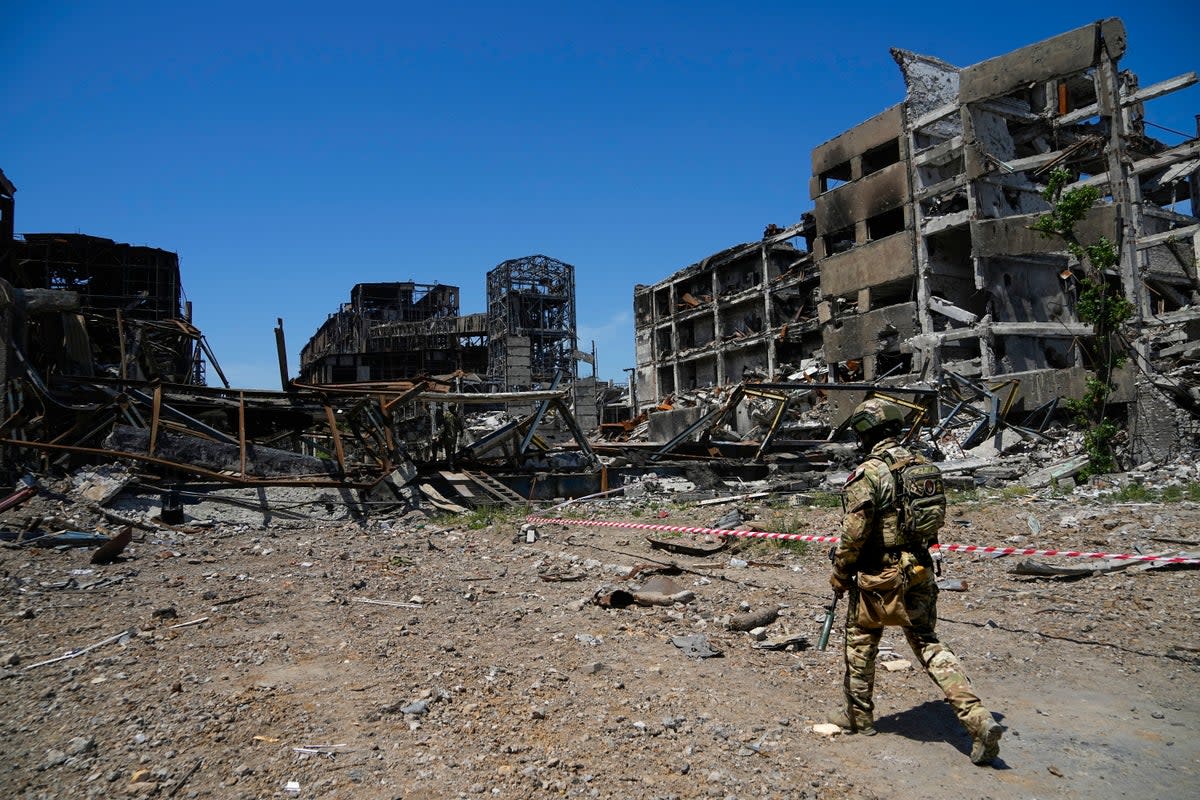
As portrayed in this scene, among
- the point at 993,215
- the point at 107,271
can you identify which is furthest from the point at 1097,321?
the point at 107,271

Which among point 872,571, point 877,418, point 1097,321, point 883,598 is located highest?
point 1097,321

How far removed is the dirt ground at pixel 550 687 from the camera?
115 inches

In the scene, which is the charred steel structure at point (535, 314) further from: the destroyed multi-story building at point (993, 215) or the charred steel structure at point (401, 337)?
A: the destroyed multi-story building at point (993, 215)

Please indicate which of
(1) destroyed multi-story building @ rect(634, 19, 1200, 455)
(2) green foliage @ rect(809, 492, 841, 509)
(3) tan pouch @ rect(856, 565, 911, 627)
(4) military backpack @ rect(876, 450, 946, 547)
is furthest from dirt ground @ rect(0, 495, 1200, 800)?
(1) destroyed multi-story building @ rect(634, 19, 1200, 455)

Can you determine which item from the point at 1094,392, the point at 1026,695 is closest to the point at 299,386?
the point at 1026,695

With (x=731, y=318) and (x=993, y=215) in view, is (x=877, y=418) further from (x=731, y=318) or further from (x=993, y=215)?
(x=731, y=318)

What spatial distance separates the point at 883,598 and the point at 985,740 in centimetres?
65

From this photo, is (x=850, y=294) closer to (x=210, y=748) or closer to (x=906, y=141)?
(x=906, y=141)

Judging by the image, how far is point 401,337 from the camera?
1764 inches

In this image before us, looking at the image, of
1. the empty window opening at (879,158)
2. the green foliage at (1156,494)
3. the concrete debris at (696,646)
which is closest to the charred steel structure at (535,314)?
the empty window opening at (879,158)

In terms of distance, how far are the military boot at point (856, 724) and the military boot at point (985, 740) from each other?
44 cm

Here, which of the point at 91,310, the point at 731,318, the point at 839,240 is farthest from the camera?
the point at 731,318

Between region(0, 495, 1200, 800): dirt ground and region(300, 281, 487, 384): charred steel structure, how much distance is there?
38.0m

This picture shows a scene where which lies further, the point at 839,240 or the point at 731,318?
the point at 731,318
